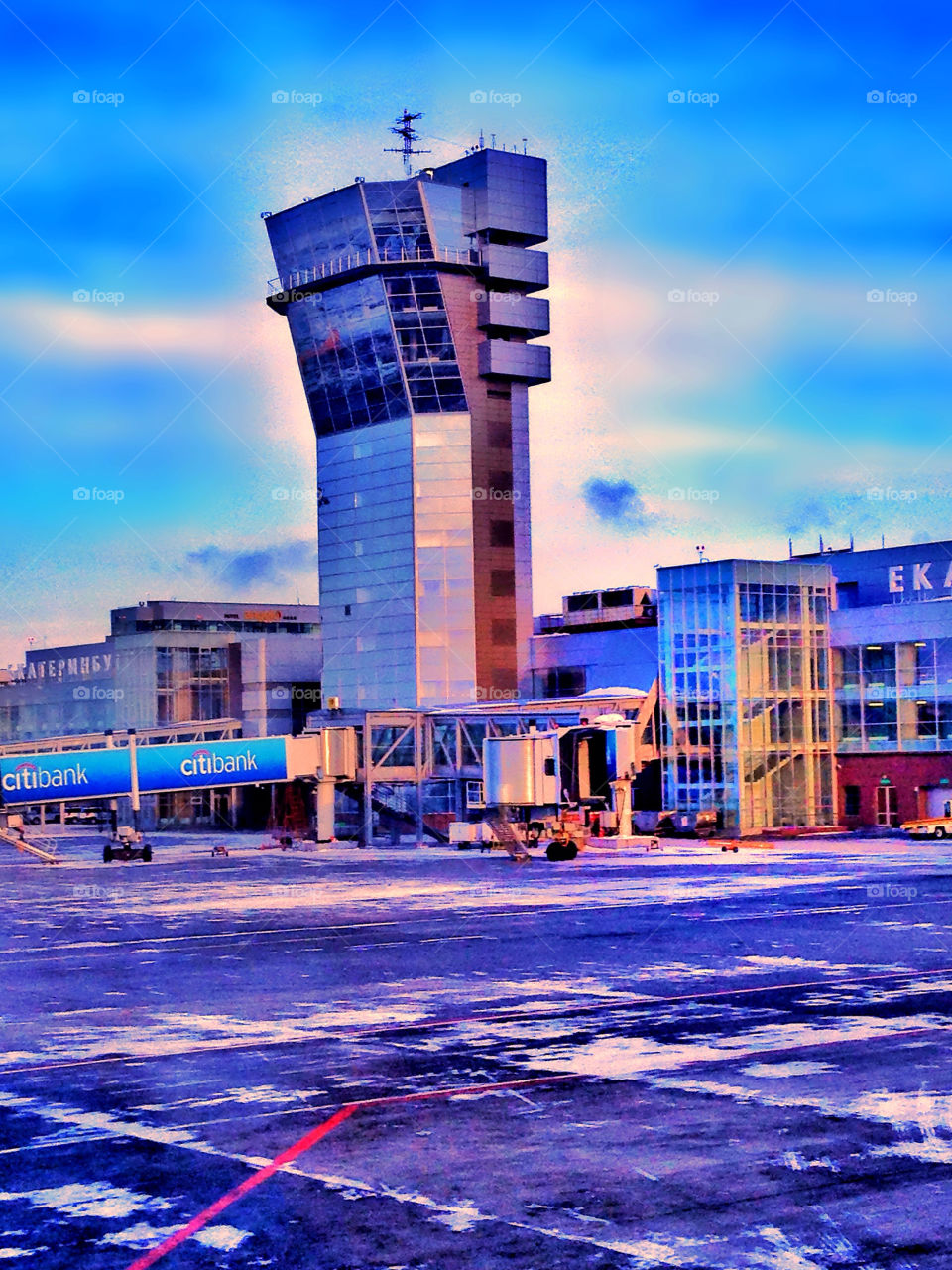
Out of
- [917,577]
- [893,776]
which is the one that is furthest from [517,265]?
[893,776]

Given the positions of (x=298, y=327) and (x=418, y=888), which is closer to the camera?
(x=418, y=888)

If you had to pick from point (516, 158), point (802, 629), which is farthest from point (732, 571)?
point (516, 158)

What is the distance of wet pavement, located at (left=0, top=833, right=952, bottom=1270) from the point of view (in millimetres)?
17062

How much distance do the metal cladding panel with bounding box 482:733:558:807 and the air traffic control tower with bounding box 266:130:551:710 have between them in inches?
2490

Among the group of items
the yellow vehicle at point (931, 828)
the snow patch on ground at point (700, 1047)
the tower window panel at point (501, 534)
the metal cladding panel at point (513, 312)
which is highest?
the metal cladding panel at point (513, 312)

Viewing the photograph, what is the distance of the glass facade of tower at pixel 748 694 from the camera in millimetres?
119188

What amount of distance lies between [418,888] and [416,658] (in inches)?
3646

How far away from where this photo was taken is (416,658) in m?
163

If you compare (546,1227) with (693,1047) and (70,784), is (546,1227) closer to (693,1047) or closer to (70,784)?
(693,1047)

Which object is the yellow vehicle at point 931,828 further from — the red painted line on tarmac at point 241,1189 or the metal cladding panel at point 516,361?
the red painted line on tarmac at point 241,1189

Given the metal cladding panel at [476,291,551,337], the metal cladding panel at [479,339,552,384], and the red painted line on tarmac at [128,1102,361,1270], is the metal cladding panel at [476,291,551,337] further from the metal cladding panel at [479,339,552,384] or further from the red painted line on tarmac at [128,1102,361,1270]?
the red painted line on tarmac at [128,1102,361,1270]

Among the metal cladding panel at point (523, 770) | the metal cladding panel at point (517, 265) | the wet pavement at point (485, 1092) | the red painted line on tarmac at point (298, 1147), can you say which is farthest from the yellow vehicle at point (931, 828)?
the red painted line on tarmac at point (298, 1147)

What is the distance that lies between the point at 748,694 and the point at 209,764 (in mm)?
41427

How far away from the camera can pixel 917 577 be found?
13375cm
